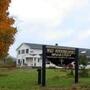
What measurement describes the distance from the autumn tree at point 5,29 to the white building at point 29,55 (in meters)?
74.2

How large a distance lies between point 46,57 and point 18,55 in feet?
348

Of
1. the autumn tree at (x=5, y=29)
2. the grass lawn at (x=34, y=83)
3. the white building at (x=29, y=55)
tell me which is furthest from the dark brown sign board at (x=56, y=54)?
the white building at (x=29, y=55)

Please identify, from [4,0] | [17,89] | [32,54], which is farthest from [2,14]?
[32,54]

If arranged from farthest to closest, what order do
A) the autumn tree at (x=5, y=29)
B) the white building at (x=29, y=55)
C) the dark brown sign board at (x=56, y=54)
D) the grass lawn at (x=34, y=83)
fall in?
the white building at (x=29, y=55), the autumn tree at (x=5, y=29), the dark brown sign board at (x=56, y=54), the grass lawn at (x=34, y=83)

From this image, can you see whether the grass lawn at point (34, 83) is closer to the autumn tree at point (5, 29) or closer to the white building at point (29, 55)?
the autumn tree at point (5, 29)

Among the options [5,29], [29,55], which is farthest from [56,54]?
[29,55]

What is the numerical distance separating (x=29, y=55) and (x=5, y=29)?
262 ft

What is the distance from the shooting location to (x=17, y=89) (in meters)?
Answer: 22.1

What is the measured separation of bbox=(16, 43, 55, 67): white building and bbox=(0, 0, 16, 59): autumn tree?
74183 mm

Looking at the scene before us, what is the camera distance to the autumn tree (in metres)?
42.4

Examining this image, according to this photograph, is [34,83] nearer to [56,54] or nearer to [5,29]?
[56,54]

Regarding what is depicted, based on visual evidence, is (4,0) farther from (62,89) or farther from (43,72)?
(62,89)

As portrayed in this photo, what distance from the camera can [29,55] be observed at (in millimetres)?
122250

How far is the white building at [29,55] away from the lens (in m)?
120
